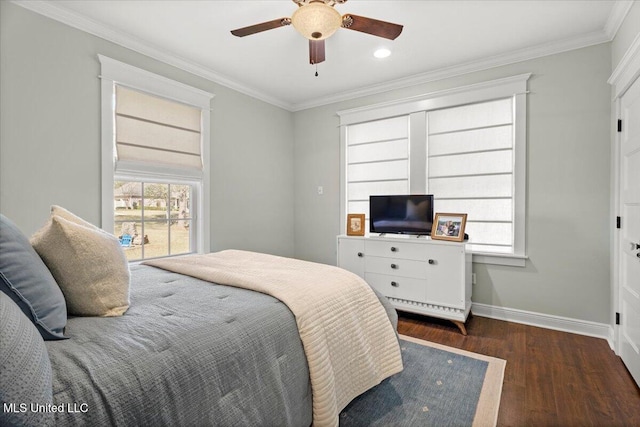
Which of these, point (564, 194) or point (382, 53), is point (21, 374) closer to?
point (382, 53)

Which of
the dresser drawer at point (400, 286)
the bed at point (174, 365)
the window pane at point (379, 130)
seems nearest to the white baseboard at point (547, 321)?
the dresser drawer at point (400, 286)

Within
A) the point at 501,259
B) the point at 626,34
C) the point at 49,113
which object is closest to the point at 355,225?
the point at 501,259

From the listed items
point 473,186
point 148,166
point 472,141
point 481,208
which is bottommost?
point 481,208

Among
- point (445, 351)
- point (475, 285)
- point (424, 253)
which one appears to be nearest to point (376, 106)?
point (424, 253)

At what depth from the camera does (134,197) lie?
2.92 metres

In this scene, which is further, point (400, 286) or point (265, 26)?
point (400, 286)

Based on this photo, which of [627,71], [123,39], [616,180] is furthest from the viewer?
[123,39]

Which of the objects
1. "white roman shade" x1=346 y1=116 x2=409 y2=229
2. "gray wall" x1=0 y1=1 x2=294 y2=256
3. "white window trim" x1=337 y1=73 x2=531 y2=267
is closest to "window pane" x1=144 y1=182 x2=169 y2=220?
"gray wall" x1=0 y1=1 x2=294 y2=256

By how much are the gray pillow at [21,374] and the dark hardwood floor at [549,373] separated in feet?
6.33

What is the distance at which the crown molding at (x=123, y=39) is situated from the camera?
7.40 feet

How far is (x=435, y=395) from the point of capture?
183 centimetres

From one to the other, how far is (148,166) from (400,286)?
2683 mm

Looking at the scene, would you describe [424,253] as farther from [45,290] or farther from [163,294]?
[45,290]

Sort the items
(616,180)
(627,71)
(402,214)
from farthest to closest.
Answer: (402,214), (616,180), (627,71)
